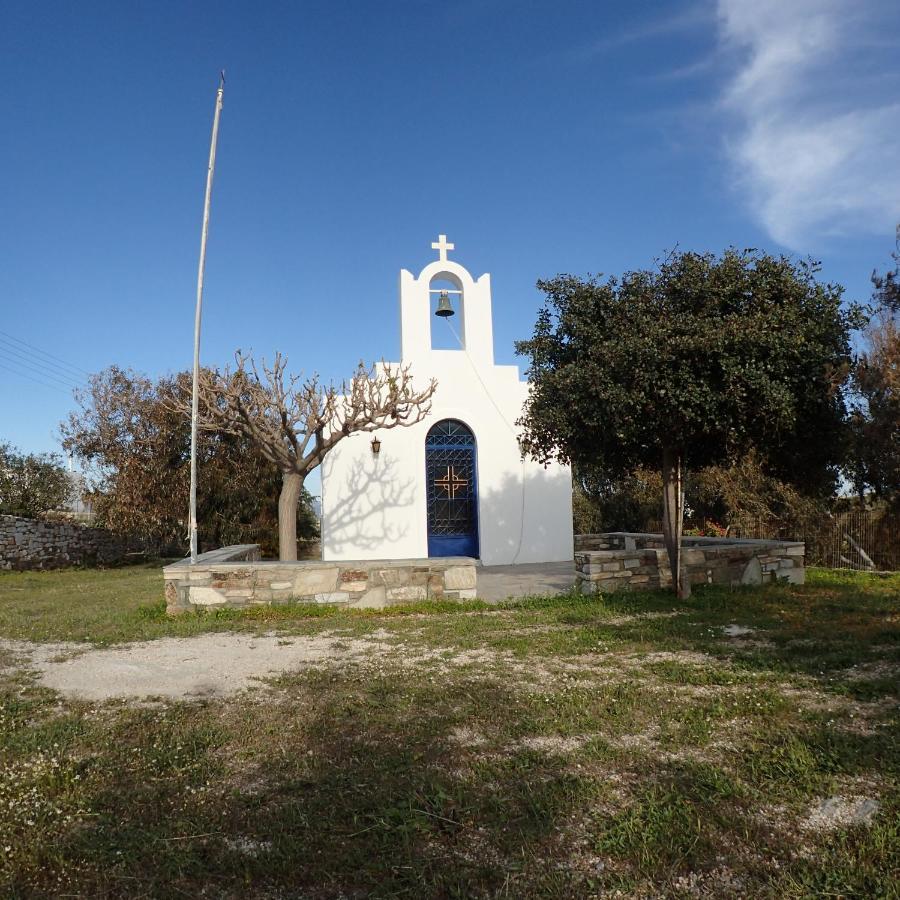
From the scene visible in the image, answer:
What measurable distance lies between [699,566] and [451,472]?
551 centimetres

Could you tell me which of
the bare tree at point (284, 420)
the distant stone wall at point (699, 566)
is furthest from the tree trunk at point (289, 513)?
the distant stone wall at point (699, 566)

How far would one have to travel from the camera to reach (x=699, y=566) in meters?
9.50

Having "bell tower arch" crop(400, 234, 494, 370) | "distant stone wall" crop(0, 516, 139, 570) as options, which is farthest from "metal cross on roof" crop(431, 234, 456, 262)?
"distant stone wall" crop(0, 516, 139, 570)

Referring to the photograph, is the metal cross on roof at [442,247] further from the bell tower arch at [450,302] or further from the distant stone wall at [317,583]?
the distant stone wall at [317,583]

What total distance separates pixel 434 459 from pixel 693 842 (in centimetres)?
1104

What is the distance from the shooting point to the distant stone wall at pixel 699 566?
9148mm

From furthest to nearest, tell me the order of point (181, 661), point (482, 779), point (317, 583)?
point (317, 583) < point (181, 661) < point (482, 779)

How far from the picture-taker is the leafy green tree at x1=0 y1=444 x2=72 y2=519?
19.3 meters

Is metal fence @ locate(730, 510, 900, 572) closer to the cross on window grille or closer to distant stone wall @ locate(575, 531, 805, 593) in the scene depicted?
distant stone wall @ locate(575, 531, 805, 593)

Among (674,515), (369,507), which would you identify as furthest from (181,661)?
(369,507)

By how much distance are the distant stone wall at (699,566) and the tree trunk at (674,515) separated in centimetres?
26

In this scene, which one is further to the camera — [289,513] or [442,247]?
[442,247]

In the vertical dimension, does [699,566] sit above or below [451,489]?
below

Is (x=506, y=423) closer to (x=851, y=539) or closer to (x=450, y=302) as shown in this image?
(x=450, y=302)
